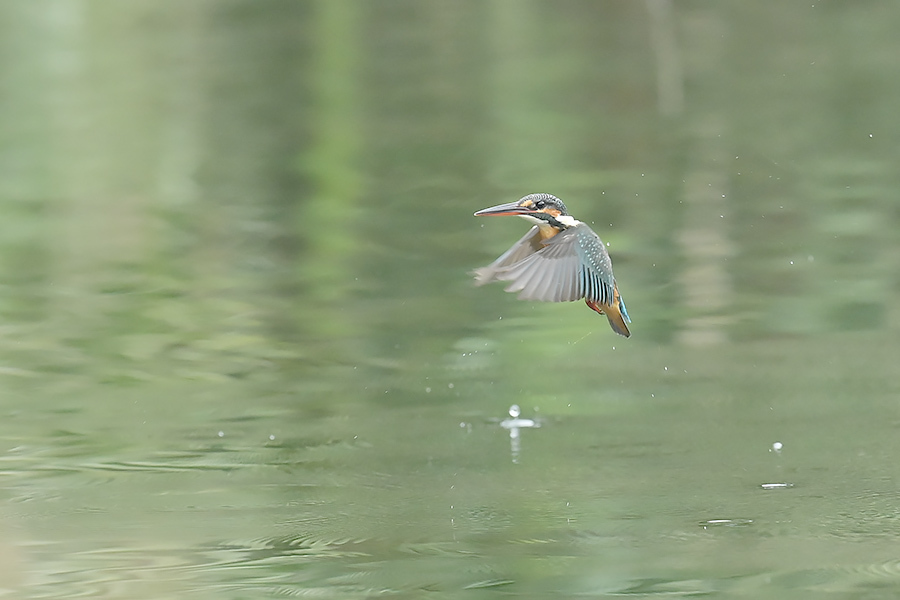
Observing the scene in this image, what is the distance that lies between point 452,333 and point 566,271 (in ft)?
7.58

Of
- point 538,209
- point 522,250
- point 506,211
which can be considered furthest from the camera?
point 522,250

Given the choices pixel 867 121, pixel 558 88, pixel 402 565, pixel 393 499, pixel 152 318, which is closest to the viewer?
pixel 402 565

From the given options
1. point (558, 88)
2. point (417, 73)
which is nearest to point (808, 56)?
point (558, 88)

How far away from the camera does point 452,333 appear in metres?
7.12

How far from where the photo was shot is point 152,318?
7648mm

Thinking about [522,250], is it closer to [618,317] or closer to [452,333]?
[618,317]

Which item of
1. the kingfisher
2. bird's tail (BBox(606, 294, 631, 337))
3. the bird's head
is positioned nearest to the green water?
bird's tail (BBox(606, 294, 631, 337))

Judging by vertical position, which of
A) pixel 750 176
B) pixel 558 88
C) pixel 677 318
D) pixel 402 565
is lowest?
pixel 402 565

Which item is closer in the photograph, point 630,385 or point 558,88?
point 630,385

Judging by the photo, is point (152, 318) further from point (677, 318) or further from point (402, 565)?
point (402, 565)

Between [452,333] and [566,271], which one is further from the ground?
[566,271]

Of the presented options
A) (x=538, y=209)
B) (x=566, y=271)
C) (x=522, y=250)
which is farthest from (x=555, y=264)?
(x=522, y=250)

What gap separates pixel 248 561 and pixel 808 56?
10813mm

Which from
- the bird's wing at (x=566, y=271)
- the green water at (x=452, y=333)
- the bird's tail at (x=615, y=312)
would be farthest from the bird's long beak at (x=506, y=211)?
the green water at (x=452, y=333)
